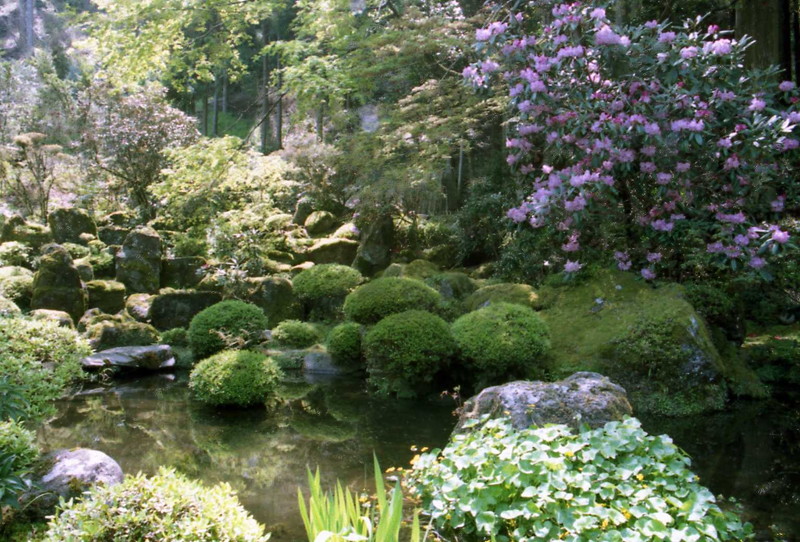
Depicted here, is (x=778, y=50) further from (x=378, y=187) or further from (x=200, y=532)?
(x=200, y=532)

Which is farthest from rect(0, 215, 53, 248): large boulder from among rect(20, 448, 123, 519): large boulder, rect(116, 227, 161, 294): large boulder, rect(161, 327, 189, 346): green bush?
rect(20, 448, 123, 519): large boulder

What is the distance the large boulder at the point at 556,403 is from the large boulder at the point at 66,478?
2365mm

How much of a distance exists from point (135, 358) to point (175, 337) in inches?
43.8

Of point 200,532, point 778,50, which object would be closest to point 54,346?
point 200,532

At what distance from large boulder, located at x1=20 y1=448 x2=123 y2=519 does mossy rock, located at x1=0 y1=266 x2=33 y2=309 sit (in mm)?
7826

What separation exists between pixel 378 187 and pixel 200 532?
9886 mm

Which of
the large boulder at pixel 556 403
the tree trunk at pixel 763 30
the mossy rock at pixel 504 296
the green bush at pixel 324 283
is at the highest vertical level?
the tree trunk at pixel 763 30

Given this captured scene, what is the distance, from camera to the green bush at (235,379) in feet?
23.5

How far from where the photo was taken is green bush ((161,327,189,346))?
10.1 metres

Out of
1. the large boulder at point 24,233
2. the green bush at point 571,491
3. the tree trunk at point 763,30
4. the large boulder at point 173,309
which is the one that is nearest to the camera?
the green bush at point 571,491

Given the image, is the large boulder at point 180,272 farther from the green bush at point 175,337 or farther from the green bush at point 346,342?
the green bush at point 346,342

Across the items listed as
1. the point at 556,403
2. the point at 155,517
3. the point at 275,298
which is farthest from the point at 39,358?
the point at 275,298

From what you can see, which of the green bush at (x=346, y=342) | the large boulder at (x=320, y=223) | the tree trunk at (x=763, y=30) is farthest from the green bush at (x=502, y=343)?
the large boulder at (x=320, y=223)

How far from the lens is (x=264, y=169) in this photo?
505 inches
